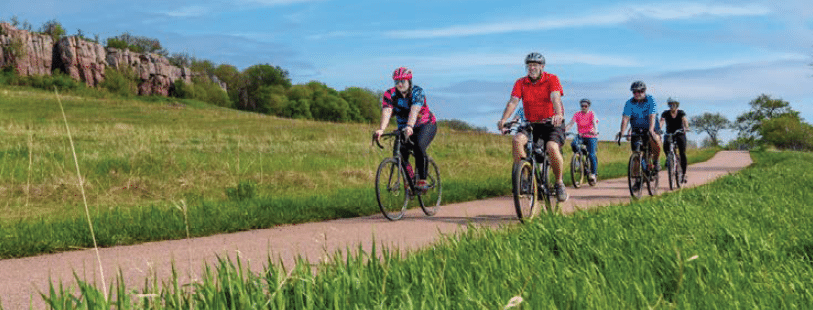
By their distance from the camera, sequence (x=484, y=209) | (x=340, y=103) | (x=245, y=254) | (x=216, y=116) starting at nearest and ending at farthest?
(x=245, y=254) → (x=484, y=209) → (x=216, y=116) → (x=340, y=103)

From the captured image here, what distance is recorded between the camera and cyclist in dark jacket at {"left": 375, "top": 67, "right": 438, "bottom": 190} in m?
9.45

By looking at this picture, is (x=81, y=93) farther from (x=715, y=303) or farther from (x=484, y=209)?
(x=715, y=303)

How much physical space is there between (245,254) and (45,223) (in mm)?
3071

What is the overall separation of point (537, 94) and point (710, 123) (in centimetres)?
14890

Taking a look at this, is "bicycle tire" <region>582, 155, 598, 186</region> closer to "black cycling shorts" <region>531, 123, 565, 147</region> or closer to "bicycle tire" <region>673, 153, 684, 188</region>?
"bicycle tire" <region>673, 153, 684, 188</region>

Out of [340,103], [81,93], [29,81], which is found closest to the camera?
[81,93]

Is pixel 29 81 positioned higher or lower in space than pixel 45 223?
higher

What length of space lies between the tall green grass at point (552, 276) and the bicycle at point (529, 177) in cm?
289

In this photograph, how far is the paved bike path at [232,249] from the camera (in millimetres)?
5238

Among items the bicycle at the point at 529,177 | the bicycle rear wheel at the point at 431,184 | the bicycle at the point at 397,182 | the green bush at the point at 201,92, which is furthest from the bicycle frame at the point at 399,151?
the green bush at the point at 201,92

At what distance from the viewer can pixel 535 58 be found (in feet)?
29.1

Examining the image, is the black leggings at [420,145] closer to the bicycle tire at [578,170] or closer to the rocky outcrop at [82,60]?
the bicycle tire at [578,170]

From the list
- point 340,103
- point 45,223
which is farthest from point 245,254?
point 340,103

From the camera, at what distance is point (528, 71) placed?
8.91 meters
